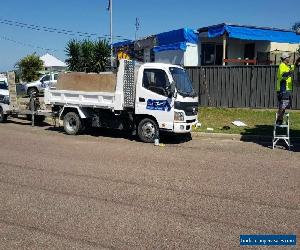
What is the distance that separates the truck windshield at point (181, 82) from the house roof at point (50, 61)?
3122cm

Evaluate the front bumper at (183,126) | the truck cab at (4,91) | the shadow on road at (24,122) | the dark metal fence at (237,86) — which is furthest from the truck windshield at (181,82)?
the truck cab at (4,91)

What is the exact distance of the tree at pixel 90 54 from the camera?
26656 millimetres

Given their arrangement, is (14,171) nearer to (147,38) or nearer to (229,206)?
(229,206)

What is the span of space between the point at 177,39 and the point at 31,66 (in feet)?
81.8

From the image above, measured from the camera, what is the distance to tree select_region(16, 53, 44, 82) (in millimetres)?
41781

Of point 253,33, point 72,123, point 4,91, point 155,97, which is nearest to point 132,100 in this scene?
point 155,97

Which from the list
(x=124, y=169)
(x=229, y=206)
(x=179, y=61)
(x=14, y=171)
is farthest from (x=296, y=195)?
(x=179, y=61)

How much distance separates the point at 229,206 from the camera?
6273 millimetres

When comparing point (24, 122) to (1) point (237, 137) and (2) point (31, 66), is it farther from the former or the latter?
(2) point (31, 66)

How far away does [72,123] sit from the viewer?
1420cm

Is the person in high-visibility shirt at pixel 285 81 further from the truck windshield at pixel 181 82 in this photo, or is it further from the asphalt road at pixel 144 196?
the truck windshield at pixel 181 82

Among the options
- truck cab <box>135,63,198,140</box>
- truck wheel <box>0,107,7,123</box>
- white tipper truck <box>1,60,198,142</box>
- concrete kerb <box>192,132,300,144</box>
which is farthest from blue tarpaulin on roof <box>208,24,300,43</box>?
truck wheel <box>0,107,7,123</box>

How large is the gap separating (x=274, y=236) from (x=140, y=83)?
26.4 ft

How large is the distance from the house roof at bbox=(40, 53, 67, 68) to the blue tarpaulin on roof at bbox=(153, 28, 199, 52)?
21.6 metres
